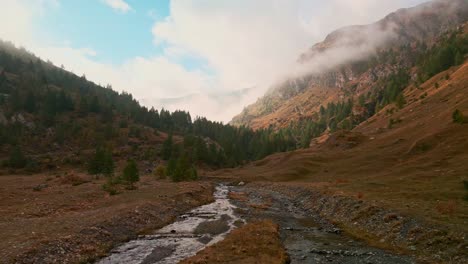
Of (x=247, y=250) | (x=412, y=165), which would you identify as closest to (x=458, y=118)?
(x=412, y=165)

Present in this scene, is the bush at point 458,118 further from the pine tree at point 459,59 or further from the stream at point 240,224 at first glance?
the pine tree at point 459,59

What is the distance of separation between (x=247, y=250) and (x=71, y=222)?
2195cm

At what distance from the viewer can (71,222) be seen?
4025 cm

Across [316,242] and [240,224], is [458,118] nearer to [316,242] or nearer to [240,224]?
Result: [240,224]

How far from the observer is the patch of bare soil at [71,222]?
29750 mm

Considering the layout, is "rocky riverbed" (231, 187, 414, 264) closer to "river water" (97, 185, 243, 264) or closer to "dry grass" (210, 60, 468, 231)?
"river water" (97, 185, 243, 264)

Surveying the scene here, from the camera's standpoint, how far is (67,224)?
39.0 metres

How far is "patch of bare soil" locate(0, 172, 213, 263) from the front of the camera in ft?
97.6

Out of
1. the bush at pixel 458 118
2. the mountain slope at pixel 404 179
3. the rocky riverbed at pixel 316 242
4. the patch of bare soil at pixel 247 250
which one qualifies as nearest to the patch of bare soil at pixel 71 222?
the patch of bare soil at pixel 247 250

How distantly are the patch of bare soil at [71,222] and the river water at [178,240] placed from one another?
181 cm

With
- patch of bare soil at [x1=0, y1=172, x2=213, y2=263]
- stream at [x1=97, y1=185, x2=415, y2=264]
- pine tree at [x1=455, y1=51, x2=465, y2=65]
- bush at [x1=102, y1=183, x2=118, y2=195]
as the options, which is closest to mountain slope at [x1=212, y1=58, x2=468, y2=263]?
stream at [x1=97, y1=185, x2=415, y2=264]

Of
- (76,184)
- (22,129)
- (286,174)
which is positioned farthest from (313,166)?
(22,129)

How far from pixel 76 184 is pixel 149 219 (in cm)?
5047

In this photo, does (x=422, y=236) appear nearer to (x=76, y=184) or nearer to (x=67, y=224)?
(x=67, y=224)
